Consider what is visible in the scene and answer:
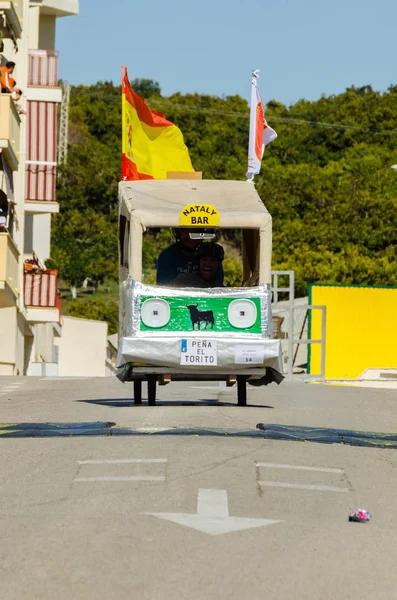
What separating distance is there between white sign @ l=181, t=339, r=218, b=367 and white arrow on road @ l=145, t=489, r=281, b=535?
6.63 meters

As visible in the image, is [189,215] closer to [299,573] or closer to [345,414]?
[345,414]

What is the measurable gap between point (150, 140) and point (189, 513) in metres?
14.7

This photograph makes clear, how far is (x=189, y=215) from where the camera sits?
16.2m

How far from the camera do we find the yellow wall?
43.6 m

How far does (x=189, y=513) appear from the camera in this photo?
881 centimetres

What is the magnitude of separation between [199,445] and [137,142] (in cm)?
1121

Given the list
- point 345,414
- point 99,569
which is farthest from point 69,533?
point 345,414

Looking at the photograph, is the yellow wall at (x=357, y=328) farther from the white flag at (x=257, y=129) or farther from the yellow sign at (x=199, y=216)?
the yellow sign at (x=199, y=216)

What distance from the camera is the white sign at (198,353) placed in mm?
15891

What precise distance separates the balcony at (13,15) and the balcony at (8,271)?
7442 millimetres

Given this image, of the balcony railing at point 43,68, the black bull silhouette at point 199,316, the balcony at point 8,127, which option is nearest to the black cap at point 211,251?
the black bull silhouette at point 199,316

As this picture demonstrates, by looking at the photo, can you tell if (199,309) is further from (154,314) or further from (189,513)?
(189,513)

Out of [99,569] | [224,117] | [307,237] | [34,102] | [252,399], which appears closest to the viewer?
[99,569]

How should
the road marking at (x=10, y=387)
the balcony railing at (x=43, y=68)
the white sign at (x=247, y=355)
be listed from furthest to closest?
the balcony railing at (x=43, y=68) < the road marking at (x=10, y=387) < the white sign at (x=247, y=355)
